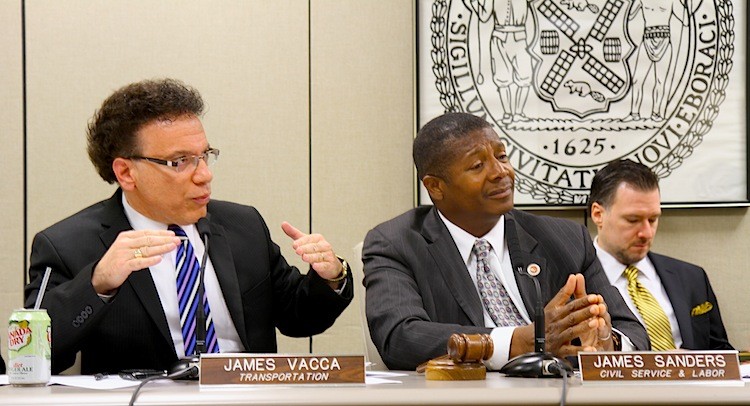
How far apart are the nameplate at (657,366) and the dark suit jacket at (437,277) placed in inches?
25.2

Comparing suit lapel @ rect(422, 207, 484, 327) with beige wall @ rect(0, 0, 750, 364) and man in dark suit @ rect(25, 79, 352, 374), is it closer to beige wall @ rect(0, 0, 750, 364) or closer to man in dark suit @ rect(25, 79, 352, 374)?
man in dark suit @ rect(25, 79, 352, 374)

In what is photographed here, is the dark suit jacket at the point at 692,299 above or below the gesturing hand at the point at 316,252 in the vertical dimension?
below

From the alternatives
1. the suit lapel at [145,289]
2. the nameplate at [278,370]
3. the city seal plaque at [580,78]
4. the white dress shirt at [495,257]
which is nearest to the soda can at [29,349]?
the nameplate at [278,370]

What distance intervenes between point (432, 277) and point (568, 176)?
1.43m

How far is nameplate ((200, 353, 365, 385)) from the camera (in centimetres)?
179

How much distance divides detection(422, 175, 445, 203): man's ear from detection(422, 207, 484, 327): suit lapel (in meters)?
0.07

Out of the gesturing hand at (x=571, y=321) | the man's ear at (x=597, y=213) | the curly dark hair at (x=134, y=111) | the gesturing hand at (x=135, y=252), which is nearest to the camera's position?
the gesturing hand at (x=135, y=252)

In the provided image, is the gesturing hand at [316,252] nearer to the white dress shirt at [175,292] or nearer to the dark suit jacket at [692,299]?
the white dress shirt at [175,292]

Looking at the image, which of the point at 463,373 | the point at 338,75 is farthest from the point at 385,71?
the point at 463,373

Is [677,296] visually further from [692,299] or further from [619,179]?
[619,179]

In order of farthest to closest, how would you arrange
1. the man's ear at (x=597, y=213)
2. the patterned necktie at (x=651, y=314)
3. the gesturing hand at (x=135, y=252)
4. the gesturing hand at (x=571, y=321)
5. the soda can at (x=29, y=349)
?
1. the man's ear at (x=597, y=213)
2. the patterned necktie at (x=651, y=314)
3. the gesturing hand at (x=571, y=321)
4. the gesturing hand at (x=135, y=252)
5. the soda can at (x=29, y=349)

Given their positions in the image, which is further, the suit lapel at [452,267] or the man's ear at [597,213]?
the man's ear at [597,213]

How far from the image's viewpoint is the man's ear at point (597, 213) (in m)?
3.87

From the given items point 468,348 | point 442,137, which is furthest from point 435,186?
point 468,348
